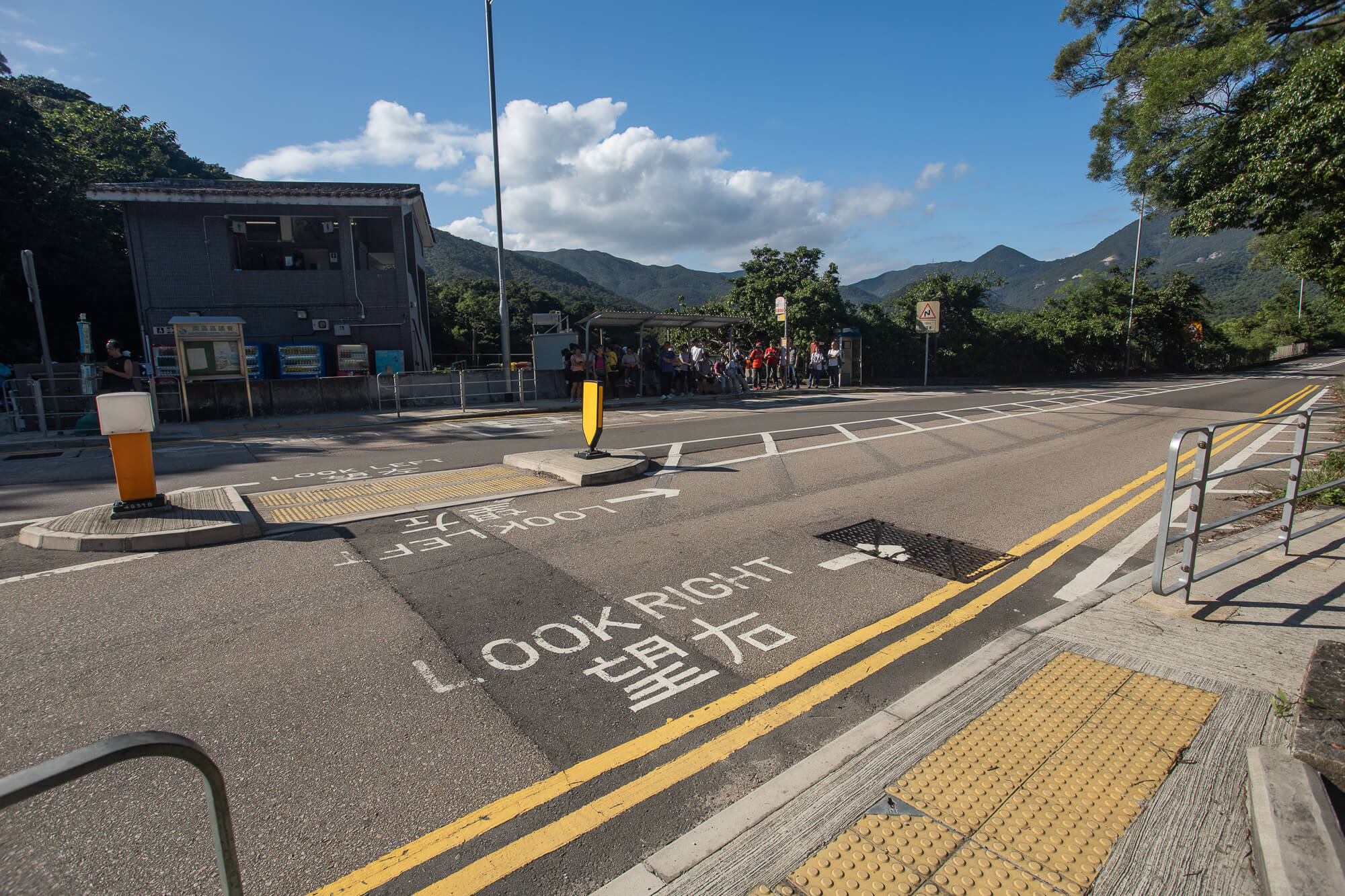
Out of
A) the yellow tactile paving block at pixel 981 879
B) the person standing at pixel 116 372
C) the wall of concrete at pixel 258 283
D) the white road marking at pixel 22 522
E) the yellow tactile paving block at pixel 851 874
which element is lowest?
the yellow tactile paving block at pixel 851 874

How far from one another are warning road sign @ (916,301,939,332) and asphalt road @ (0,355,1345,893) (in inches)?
880

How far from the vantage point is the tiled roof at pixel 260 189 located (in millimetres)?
19203

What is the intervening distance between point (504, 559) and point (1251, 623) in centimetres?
521

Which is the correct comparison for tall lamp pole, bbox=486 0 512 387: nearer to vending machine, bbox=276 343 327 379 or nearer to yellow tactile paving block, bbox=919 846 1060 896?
vending machine, bbox=276 343 327 379

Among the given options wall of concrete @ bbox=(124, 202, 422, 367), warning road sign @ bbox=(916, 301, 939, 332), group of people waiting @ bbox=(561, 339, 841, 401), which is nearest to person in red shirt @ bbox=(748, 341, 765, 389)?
group of people waiting @ bbox=(561, 339, 841, 401)

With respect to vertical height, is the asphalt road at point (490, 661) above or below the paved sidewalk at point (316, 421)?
below

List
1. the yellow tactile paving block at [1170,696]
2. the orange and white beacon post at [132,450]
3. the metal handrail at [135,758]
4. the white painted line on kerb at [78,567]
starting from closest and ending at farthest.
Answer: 1. the metal handrail at [135,758]
2. the yellow tactile paving block at [1170,696]
3. the white painted line on kerb at [78,567]
4. the orange and white beacon post at [132,450]

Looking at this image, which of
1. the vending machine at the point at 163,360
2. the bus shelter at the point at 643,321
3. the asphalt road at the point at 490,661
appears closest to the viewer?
the asphalt road at the point at 490,661

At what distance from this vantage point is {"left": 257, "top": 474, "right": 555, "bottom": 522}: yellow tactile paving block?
263 inches

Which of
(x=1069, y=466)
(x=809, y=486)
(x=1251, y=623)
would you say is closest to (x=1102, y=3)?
(x=1069, y=466)

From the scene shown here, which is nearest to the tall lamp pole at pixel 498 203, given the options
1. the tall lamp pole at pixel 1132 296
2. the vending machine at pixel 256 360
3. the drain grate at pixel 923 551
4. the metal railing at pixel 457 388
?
the metal railing at pixel 457 388

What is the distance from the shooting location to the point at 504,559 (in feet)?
17.6

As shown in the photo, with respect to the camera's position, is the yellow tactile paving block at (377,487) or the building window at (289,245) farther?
the building window at (289,245)

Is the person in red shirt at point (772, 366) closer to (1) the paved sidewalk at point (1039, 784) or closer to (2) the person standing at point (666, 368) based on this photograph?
(2) the person standing at point (666, 368)
